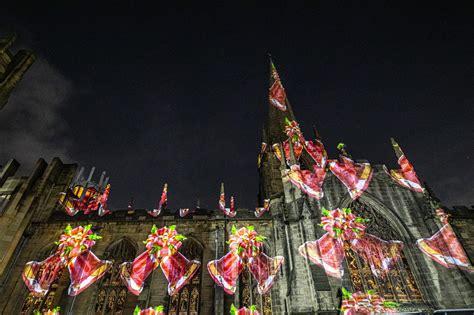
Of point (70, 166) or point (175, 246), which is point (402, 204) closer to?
point (175, 246)

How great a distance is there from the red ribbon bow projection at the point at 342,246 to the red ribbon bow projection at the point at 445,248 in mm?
1439

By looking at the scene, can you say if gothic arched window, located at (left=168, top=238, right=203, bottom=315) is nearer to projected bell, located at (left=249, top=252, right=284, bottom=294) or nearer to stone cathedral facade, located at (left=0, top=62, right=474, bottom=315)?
stone cathedral facade, located at (left=0, top=62, right=474, bottom=315)

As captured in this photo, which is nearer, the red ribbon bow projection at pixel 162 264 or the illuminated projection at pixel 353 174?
the red ribbon bow projection at pixel 162 264

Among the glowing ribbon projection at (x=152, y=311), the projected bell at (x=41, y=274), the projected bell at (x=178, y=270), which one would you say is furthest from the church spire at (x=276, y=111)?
the projected bell at (x=41, y=274)

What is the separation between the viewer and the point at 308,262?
13570mm

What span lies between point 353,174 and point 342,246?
591 cm

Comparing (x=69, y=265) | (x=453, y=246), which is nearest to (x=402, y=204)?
(x=453, y=246)

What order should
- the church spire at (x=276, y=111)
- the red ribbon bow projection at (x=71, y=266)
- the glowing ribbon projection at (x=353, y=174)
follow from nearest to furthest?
the red ribbon bow projection at (x=71, y=266)
the glowing ribbon projection at (x=353, y=174)
the church spire at (x=276, y=111)

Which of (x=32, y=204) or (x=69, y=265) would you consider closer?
(x=69, y=265)

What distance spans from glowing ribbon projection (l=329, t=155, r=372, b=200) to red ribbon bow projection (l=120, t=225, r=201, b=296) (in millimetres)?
11205

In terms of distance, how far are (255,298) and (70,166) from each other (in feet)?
58.8

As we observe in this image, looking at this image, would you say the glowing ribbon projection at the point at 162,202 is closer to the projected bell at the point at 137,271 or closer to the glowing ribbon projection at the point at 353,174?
the projected bell at the point at 137,271

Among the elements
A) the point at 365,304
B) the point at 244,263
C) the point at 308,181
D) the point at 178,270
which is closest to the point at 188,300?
the point at 178,270

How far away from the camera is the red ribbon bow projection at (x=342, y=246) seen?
45.6ft
